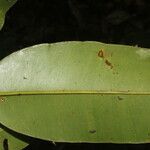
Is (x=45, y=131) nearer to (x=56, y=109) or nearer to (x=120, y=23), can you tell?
(x=56, y=109)

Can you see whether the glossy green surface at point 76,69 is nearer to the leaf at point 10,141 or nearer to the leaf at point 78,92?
the leaf at point 78,92

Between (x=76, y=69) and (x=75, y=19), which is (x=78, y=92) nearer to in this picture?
(x=76, y=69)

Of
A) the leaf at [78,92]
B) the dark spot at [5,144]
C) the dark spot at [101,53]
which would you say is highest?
the dark spot at [101,53]

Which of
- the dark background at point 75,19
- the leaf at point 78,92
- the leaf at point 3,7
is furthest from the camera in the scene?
the dark background at point 75,19

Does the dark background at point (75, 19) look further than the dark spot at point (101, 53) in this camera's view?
Yes

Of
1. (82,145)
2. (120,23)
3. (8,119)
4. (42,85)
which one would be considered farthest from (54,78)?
(120,23)

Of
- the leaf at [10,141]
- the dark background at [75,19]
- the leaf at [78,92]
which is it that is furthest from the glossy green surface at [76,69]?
the dark background at [75,19]
